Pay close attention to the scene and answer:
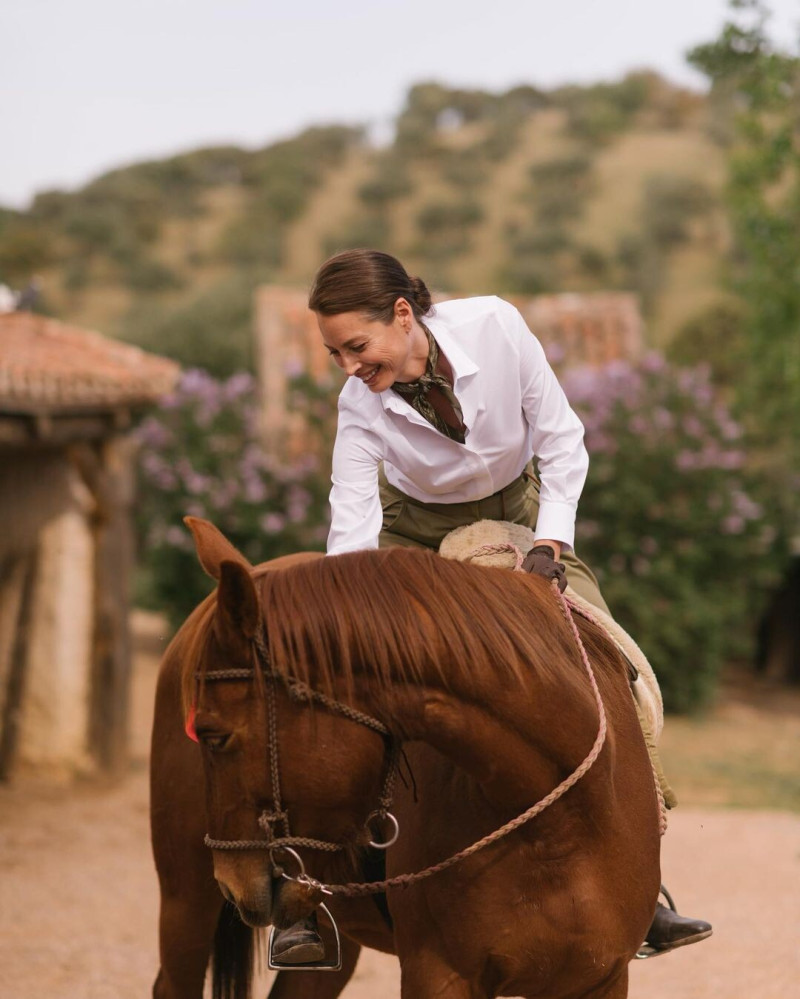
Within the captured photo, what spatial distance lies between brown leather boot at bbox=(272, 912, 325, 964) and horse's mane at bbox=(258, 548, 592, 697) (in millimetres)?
930

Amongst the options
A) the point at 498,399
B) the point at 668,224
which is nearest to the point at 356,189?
the point at 668,224

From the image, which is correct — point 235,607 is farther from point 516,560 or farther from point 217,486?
point 217,486

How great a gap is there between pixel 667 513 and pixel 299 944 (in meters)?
10.6

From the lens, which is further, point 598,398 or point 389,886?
point 598,398

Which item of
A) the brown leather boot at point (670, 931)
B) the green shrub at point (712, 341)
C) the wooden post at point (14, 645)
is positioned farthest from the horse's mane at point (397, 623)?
the green shrub at point (712, 341)

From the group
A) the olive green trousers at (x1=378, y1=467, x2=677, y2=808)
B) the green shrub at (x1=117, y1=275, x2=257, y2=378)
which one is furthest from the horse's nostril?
the green shrub at (x1=117, y1=275, x2=257, y2=378)

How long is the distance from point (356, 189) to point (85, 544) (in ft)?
128

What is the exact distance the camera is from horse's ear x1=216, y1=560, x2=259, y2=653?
86.0 inches

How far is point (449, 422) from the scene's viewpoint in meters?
2.99

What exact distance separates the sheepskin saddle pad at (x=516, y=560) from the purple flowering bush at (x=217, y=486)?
9637mm

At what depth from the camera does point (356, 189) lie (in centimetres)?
4694

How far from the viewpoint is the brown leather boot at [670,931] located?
311 cm

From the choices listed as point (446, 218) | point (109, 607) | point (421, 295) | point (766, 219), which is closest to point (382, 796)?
point (421, 295)

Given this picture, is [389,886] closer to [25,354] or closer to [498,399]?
[498,399]
